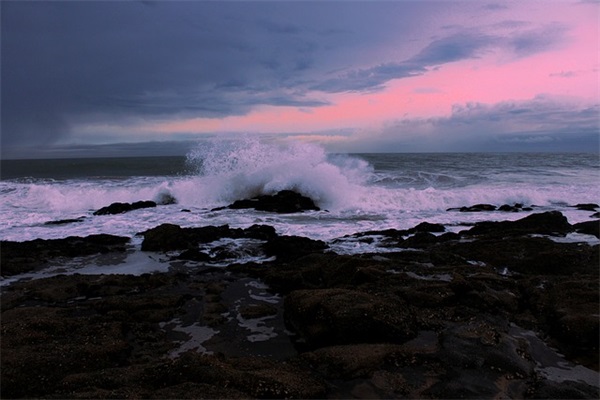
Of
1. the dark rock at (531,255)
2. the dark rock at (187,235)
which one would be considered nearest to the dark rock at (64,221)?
the dark rock at (187,235)

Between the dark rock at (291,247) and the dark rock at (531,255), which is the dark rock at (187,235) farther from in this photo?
the dark rock at (531,255)

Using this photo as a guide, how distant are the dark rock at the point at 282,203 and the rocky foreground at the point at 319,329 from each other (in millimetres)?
7843

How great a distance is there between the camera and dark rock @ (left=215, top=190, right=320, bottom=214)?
1634cm

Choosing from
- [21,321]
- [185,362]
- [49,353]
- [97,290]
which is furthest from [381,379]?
[97,290]

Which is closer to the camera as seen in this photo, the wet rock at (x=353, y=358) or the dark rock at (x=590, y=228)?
→ the wet rock at (x=353, y=358)

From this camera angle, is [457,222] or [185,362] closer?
[185,362]

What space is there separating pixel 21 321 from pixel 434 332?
519 cm

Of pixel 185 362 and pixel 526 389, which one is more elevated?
pixel 185 362

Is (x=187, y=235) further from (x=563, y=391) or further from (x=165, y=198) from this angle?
(x=165, y=198)

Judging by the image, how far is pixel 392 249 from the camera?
968cm

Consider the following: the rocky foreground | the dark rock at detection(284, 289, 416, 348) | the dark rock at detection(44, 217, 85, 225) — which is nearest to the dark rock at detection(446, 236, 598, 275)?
the rocky foreground

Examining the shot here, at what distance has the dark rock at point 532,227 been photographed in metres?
10.6

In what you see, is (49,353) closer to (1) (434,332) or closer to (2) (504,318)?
(1) (434,332)

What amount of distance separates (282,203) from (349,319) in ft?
39.9
